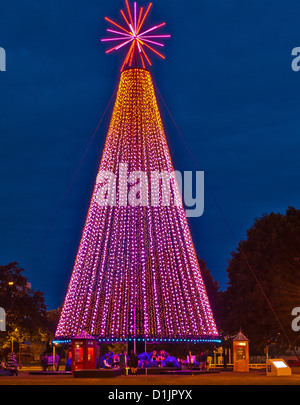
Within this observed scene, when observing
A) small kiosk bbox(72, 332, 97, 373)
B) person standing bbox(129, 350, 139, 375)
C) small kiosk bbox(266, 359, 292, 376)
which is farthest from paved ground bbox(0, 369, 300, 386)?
person standing bbox(129, 350, 139, 375)

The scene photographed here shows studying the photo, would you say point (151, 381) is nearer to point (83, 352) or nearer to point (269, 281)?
point (83, 352)

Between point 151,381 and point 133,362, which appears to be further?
point 133,362

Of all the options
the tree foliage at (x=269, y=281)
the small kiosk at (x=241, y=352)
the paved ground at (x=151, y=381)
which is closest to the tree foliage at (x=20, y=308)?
the tree foliage at (x=269, y=281)

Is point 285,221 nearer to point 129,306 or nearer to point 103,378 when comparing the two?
point 129,306

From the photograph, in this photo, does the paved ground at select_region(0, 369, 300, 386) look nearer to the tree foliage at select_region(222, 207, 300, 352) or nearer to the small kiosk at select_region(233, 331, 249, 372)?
the small kiosk at select_region(233, 331, 249, 372)

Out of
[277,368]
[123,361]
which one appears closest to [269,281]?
[277,368]

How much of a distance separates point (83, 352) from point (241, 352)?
13.1 metres

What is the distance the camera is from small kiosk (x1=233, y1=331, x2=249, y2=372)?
48688 millimetres

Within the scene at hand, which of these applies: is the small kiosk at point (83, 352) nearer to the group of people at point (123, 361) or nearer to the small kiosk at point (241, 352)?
the group of people at point (123, 361)

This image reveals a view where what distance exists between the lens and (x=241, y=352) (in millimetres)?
49250

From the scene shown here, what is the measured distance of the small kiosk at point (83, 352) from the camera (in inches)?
1574

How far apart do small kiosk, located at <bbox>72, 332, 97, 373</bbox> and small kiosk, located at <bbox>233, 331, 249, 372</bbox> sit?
1167 centimetres

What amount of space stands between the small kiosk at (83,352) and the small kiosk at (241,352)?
11672 millimetres

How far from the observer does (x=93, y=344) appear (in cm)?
4041
